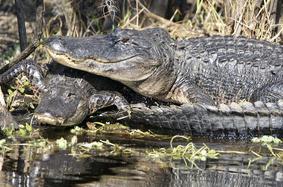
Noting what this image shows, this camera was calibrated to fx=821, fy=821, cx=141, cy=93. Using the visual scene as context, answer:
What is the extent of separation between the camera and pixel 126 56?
A: 7938mm

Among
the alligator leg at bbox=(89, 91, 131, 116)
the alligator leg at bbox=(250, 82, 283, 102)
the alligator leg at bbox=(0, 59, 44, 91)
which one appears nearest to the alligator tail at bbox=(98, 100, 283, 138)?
the alligator leg at bbox=(89, 91, 131, 116)

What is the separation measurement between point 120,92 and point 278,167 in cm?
250

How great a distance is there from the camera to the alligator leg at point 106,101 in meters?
7.65

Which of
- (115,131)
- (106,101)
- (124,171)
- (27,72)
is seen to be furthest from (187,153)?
(27,72)

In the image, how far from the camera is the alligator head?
7.59 m

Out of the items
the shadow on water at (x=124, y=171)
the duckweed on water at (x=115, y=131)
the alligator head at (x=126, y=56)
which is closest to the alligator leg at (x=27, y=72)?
the alligator head at (x=126, y=56)

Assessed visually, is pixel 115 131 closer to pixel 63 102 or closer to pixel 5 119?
pixel 63 102

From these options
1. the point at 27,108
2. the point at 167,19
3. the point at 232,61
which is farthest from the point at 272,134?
the point at 167,19

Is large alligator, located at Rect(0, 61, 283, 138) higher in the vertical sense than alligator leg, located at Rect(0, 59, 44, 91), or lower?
lower

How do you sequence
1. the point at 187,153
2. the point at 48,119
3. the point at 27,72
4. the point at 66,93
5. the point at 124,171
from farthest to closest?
1. the point at 27,72
2. the point at 66,93
3. the point at 48,119
4. the point at 187,153
5. the point at 124,171

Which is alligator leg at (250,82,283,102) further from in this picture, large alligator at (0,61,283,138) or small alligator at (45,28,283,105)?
large alligator at (0,61,283,138)

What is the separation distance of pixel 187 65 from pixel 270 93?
3.05 feet

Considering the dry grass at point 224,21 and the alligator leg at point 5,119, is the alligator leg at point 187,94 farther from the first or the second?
the alligator leg at point 5,119

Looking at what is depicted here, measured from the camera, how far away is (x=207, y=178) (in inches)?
224
